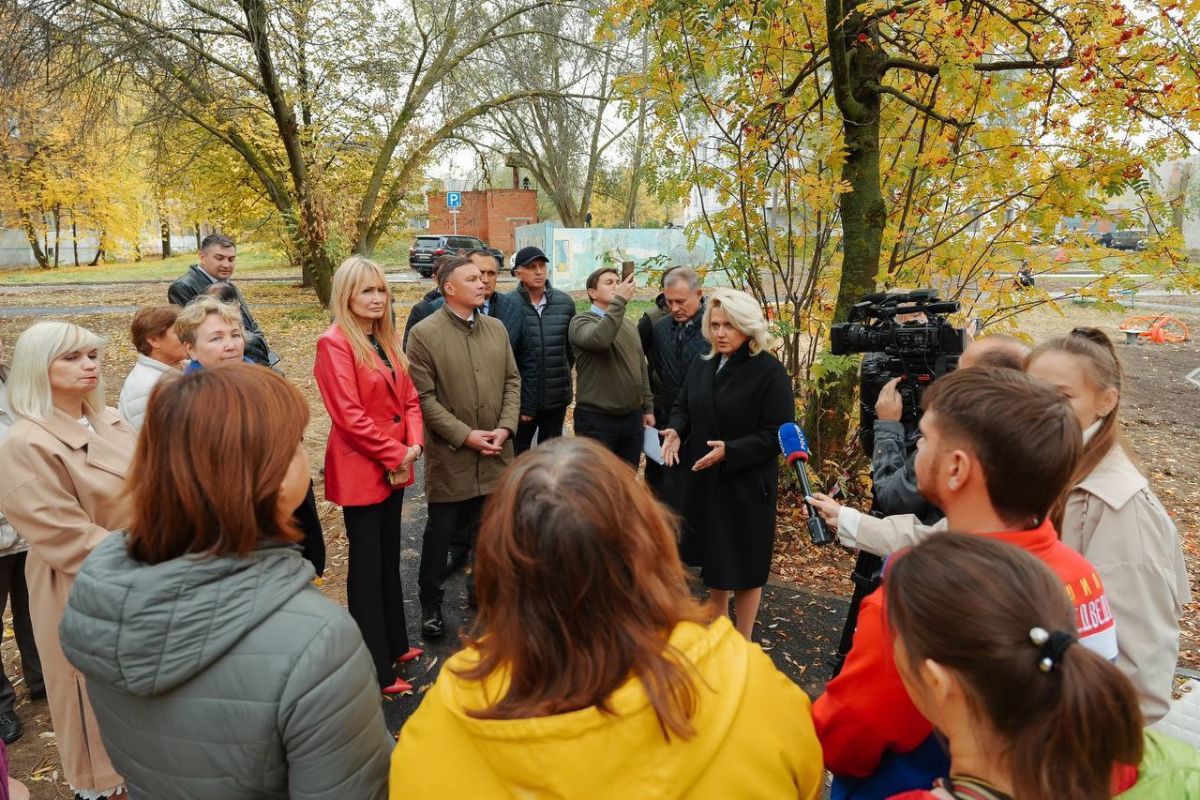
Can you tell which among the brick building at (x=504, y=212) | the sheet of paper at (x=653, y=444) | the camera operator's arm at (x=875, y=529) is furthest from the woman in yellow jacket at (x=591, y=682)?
the brick building at (x=504, y=212)

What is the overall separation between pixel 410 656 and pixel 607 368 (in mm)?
2104

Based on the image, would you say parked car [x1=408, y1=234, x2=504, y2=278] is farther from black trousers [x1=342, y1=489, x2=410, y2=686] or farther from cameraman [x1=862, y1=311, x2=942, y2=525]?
cameraman [x1=862, y1=311, x2=942, y2=525]

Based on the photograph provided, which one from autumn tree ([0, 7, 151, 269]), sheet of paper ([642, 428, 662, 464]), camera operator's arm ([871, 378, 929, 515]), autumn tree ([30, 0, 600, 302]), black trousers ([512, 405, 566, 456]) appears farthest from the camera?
autumn tree ([30, 0, 600, 302])

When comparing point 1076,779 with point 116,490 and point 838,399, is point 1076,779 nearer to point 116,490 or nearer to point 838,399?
point 116,490

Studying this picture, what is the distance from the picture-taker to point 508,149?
85.7 feet

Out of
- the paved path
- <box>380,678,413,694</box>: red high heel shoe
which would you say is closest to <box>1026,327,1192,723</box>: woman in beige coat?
the paved path

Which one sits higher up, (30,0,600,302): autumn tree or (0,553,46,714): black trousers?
(30,0,600,302): autumn tree

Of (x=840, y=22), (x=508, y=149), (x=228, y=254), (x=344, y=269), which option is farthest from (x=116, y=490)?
(x=508, y=149)

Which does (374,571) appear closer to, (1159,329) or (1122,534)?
(1122,534)

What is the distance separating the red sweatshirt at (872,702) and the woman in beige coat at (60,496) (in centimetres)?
245

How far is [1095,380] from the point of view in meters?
2.06

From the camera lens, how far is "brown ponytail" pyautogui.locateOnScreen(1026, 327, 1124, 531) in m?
1.96

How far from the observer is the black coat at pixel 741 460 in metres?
3.27

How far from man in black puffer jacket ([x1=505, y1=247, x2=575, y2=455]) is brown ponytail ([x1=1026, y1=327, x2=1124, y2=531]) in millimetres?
3154
